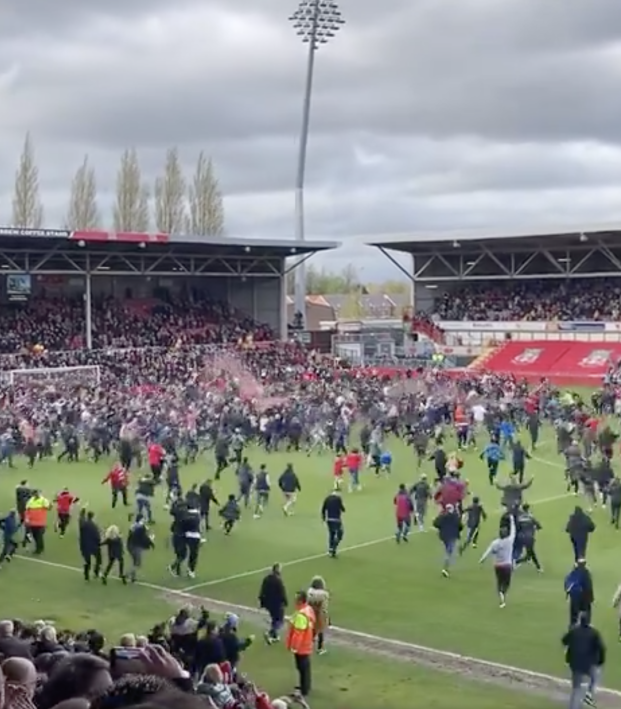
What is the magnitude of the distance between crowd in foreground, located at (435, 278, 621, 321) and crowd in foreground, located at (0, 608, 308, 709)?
156ft

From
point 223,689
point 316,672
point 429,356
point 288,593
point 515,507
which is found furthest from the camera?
point 429,356

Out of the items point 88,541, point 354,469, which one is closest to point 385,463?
point 354,469

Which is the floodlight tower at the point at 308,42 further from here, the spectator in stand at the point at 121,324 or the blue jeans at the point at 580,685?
the blue jeans at the point at 580,685

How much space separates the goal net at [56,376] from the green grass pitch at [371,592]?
55.7 feet

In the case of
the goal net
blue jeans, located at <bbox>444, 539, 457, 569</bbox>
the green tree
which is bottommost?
blue jeans, located at <bbox>444, 539, 457, 569</bbox>

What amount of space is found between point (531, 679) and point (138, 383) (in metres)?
32.4

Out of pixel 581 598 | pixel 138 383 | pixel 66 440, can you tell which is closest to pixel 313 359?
pixel 138 383

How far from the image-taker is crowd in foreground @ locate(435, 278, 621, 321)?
5931 cm

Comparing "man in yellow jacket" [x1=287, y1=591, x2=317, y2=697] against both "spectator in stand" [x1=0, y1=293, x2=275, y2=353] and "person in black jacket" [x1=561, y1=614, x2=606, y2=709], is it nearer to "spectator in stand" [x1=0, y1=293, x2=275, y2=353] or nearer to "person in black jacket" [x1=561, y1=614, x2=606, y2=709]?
"person in black jacket" [x1=561, y1=614, x2=606, y2=709]

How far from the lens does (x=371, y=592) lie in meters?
17.2

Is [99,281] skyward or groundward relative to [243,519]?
skyward

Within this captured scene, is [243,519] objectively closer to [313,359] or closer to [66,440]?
[66,440]

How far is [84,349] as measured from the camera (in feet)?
169

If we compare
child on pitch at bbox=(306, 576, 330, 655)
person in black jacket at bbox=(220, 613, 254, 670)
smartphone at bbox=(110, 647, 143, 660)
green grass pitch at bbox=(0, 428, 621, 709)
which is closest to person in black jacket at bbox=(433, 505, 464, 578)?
green grass pitch at bbox=(0, 428, 621, 709)
